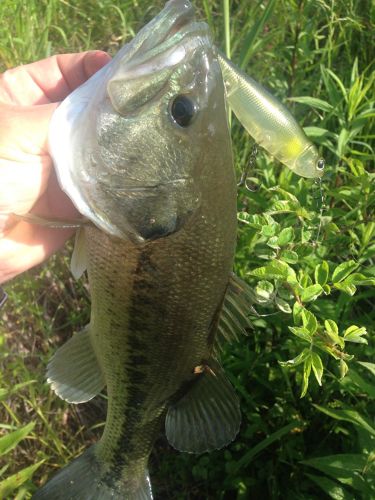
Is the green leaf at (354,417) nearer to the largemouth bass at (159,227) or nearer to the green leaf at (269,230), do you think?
the largemouth bass at (159,227)

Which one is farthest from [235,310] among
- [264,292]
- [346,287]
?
[346,287]

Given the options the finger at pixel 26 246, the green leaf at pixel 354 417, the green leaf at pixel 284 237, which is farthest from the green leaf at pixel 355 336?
the finger at pixel 26 246

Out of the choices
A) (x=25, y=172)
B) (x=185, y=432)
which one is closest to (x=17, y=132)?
(x=25, y=172)

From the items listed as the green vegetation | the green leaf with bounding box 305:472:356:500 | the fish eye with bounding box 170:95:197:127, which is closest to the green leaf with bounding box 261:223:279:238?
the green vegetation

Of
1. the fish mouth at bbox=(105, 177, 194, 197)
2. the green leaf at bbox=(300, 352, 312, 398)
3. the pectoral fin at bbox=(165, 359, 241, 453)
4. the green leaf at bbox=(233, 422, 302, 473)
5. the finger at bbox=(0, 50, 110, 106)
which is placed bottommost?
the green leaf at bbox=(233, 422, 302, 473)

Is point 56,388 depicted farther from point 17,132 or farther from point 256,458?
point 256,458

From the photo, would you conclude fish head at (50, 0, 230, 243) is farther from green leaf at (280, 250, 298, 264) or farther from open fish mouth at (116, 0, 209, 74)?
green leaf at (280, 250, 298, 264)
